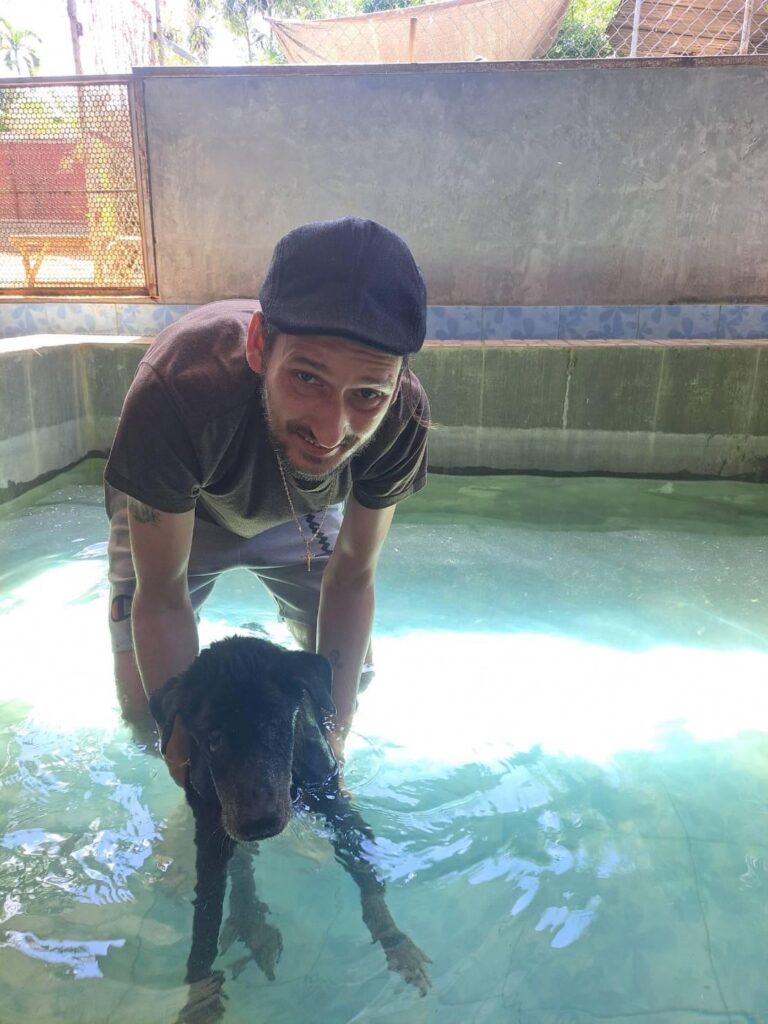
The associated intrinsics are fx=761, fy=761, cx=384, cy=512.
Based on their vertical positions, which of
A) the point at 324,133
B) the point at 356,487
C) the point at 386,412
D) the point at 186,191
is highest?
the point at 324,133

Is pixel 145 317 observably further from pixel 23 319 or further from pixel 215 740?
pixel 215 740

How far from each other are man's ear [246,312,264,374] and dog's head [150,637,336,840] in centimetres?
74

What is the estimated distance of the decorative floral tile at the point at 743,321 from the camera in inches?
278

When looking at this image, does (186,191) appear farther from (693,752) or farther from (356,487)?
(693,752)

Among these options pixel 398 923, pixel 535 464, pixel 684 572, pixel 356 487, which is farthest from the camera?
pixel 535 464

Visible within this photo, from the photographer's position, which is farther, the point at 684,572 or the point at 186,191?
the point at 186,191

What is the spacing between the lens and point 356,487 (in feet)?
8.09

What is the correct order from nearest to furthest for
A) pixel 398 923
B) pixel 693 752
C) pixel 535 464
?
pixel 398 923 < pixel 693 752 < pixel 535 464

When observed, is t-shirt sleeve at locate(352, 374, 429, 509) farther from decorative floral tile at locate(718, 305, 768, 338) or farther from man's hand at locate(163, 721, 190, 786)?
decorative floral tile at locate(718, 305, 768, 338)

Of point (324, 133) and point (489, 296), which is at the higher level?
point (324, 133)

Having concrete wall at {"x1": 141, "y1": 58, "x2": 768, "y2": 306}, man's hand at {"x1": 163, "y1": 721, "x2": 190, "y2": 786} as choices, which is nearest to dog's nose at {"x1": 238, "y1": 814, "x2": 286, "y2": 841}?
man's hand at {"x1": 163, "y1": 721, "x2": 190, "y2": 786}

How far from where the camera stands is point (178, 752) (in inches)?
82.4

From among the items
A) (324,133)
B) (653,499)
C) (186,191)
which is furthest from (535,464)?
(186,191)

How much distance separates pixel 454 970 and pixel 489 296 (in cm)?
610
